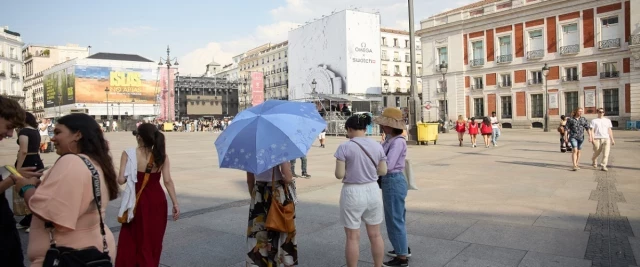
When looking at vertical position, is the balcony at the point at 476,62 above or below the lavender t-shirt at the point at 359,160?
above

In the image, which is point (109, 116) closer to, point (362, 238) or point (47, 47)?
point (47, 47)

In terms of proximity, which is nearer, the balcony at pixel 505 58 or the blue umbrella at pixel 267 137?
the blue umbrella at pixel 267 137

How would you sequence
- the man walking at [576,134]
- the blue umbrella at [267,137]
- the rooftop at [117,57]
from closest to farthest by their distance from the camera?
the blue umbrella at [267,137] < the man walking at [576,134] < the rooftop at [117,57]

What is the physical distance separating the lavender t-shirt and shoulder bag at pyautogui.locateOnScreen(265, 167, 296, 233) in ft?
1.76

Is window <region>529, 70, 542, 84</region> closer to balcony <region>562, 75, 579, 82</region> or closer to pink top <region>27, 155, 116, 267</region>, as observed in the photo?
balcony <region>562, 75, 579, 82</region>

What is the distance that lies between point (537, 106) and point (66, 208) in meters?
40.8

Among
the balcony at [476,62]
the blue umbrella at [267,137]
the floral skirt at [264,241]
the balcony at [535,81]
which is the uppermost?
the balcony at [476,62]

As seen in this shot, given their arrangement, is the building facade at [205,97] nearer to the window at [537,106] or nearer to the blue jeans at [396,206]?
the window at [537,106]

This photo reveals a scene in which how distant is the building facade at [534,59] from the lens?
33.4 m

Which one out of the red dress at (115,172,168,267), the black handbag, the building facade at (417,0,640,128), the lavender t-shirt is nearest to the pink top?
the black handbag

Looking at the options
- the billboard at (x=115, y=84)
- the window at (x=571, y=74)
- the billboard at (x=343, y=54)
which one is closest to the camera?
the window at (x=571, y=74)

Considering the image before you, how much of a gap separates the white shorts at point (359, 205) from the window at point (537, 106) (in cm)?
3827

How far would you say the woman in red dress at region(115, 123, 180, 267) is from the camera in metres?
3.78

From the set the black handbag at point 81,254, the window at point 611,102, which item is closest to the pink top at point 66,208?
the black handbag at point 81,254
